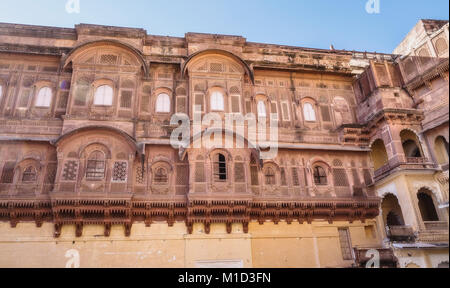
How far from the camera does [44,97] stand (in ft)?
54.4

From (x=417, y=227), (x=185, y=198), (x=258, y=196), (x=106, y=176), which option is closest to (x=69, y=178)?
(x=106, y=176)

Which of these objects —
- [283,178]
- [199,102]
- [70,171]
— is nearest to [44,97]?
[70,171]

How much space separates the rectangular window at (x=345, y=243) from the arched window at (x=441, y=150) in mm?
4972

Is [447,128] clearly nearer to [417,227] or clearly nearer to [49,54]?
[417,227]

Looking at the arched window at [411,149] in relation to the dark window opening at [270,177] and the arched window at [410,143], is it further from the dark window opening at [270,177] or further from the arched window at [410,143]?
the dark window opening at [270,177]

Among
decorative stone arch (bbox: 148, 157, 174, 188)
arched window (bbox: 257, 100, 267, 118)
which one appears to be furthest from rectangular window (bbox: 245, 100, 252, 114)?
decorative stone arch (bbox: 148, 157, 174, 188)

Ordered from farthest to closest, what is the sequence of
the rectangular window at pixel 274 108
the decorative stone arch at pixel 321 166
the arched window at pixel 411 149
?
the rectangular window at pixel 274 108, the arched window at pixel 411 149, the decorative stone arch at pixel 321 166

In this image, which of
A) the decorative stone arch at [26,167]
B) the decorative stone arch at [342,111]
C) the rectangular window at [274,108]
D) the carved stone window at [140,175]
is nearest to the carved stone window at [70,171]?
the decorative stone arch at [26,167]

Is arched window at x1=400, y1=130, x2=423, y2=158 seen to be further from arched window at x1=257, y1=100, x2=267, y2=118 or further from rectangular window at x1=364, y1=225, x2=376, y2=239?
arched window at x1=257, y1=100, x2=267, y2=118

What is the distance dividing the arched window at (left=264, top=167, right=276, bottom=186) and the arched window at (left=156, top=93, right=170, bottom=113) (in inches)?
214

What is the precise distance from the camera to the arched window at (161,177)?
1550 cm

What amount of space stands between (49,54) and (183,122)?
699 centimetres

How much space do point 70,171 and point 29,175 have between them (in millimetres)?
1844

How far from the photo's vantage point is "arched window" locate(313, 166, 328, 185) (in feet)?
55.5
